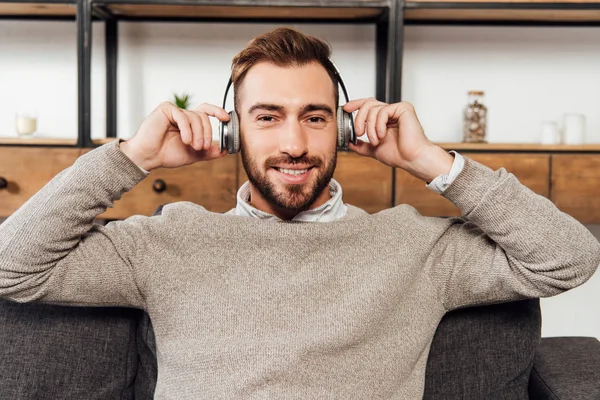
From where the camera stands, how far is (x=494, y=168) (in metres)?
2.16

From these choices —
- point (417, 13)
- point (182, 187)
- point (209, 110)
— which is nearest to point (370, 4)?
point (417, 13)

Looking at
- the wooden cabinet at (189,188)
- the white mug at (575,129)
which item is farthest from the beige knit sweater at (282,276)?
the white mug at (575,129)

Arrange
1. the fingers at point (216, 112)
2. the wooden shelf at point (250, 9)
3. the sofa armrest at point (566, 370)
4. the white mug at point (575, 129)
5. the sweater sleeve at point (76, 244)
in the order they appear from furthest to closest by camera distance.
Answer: the white mug at point (575, 129)
the wooden shelf at point (250, 9)
the fingers at point (216, 112)
the sofa armrest at point (566, 370)
the sweater sleeve at point (76, 244)

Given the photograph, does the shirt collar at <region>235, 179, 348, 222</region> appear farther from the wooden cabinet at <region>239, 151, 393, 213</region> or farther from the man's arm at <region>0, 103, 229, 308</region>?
the wooden cabinet at <region>239, 151, 393, 213</region>

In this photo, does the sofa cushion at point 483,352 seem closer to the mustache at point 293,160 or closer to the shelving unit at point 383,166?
the mustache at point 293,160

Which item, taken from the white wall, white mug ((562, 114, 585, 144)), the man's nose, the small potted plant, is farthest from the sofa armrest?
the small potted plant

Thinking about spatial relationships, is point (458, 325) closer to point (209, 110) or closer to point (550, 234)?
point (550, 234)

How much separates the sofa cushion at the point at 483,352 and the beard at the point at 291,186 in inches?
14.6

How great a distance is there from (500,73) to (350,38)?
23.1 inches

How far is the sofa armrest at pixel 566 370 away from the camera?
49.1 inches

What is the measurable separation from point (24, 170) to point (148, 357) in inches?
44.6

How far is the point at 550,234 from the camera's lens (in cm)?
120

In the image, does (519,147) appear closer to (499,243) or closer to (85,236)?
(499,243)

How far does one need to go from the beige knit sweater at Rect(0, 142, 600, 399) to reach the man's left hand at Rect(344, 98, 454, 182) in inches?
3.2
